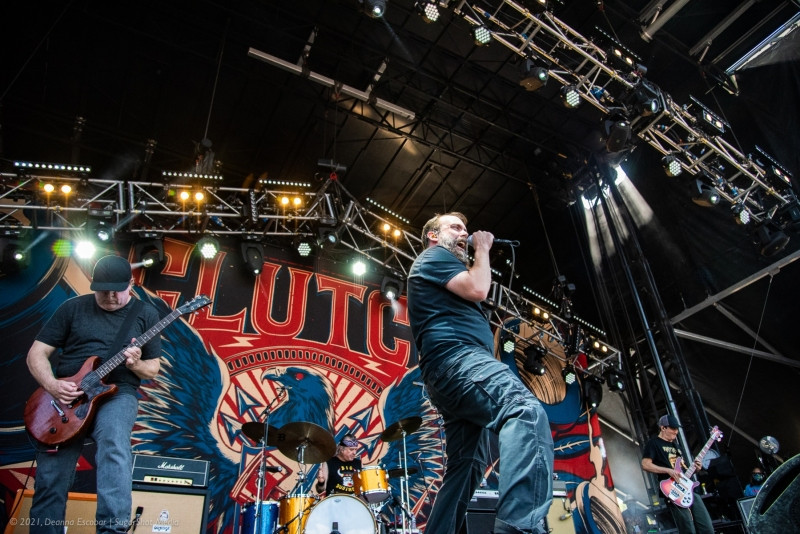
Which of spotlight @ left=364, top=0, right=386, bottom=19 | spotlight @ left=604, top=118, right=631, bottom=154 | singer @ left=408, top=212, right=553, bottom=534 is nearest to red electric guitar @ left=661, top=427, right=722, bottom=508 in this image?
singer @ left=408, top=212, right=553, bottom=534

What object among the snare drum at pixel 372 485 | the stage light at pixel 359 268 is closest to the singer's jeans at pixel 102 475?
the snare drum at pixel 372 485

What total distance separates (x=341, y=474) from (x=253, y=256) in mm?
3623

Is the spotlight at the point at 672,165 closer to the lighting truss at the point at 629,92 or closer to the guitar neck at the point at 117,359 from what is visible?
the lighting truss at the point at 629,92

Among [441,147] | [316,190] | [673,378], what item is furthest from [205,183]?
[673,378]

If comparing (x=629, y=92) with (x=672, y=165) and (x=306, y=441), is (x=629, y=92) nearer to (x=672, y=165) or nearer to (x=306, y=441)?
(x=672, y=165)

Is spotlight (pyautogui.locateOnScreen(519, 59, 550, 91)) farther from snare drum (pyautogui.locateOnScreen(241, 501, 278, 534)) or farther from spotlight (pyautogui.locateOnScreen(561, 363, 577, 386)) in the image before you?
snare drum (pyautogui.locateOnScreen(241, 501, 278, 534))

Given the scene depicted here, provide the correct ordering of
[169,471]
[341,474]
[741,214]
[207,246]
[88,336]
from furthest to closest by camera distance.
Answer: [741,214] → [207,246] → [341,474] → [169,471] → [88,336]

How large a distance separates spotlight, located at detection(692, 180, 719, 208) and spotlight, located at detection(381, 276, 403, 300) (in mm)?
5158

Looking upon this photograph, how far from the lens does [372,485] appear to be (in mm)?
5539

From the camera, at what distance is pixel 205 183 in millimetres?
7609

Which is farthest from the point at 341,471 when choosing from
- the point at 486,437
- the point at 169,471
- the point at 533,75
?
the point at 533,75

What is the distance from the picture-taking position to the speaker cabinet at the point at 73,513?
328cm

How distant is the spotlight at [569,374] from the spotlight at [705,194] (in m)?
3.67

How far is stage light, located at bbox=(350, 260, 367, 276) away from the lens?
9180mm
